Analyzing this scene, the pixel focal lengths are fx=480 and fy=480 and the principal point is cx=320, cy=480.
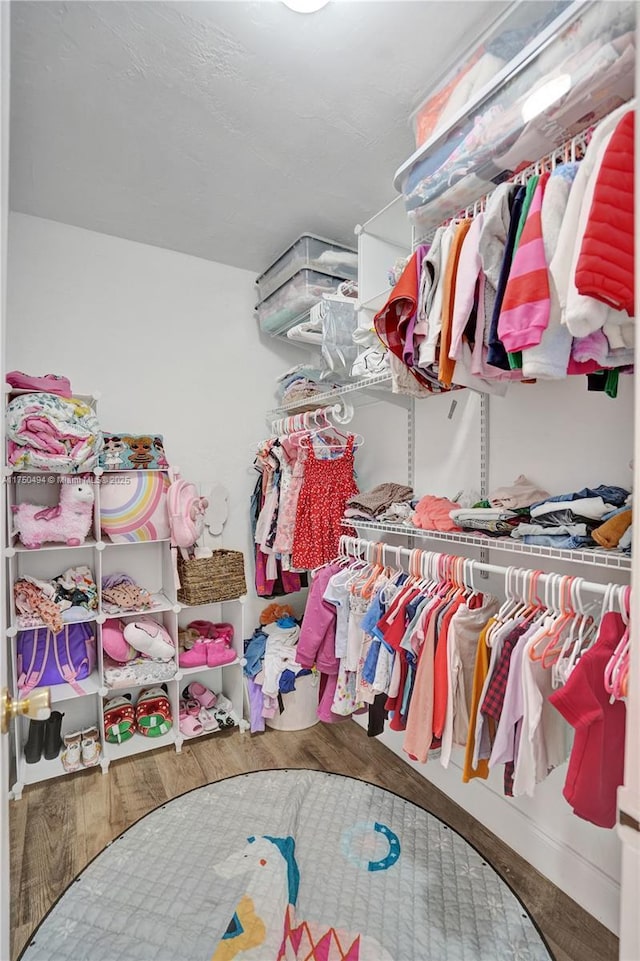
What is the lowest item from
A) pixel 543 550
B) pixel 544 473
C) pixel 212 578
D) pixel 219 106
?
pixel 212 578

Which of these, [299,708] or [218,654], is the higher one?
[218,654]

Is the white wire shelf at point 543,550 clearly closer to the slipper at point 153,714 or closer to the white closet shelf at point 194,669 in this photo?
the white closet shelf at point 194,669

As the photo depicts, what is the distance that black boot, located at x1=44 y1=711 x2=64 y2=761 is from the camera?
2.25m

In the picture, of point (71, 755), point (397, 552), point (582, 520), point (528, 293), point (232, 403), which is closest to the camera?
point (528, 293)

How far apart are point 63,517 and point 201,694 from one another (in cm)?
124

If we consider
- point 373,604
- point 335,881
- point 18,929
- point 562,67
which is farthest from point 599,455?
point 18,929

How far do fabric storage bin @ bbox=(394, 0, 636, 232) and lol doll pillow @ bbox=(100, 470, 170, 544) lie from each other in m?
1.71

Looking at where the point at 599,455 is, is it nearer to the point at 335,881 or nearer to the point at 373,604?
the point at 373,604

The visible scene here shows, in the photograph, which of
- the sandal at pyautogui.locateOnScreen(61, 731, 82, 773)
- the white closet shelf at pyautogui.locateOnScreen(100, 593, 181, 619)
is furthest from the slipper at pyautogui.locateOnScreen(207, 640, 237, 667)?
the sandal at pyautogui.locateOnScreen(61, 731, 82, 773)

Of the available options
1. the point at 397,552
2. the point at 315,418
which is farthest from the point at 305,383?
the point at 397,552

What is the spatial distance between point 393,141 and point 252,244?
101 centimetres

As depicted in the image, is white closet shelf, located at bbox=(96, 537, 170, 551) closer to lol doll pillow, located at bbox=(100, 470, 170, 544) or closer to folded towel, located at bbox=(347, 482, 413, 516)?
lol doll pillow, located at bbox=(100, 470, 170, 544)

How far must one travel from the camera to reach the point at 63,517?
7.18ft

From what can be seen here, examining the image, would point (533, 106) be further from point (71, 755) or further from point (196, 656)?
point (71, 755)
